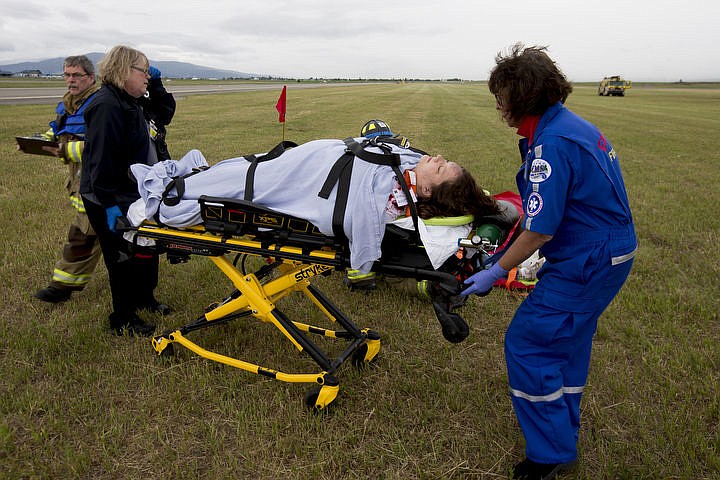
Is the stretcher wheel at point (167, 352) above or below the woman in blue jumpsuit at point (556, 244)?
below

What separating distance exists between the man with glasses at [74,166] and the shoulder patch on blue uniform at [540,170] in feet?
13.1

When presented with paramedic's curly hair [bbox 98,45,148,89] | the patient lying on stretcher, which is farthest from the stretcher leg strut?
paramedic's curly hair [bbox 98,45,148,89]

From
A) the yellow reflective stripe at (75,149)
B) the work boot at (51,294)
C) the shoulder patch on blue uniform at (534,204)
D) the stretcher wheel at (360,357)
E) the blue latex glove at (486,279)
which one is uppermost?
the yellow reflective stripe at (75,149)

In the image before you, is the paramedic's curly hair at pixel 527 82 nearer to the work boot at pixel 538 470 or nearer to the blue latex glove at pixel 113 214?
the work boot at pixel 538 470

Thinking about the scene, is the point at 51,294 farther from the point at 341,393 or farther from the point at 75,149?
the point at 341,393

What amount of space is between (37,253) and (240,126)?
14.9m

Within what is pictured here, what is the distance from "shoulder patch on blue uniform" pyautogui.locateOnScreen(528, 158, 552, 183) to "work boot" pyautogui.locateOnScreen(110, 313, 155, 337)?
363cm

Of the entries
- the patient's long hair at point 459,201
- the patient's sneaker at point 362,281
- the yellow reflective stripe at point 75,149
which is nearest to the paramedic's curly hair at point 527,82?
the patient's long hair at point 459,201

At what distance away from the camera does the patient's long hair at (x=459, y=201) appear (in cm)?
321

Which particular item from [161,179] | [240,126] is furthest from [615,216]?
[240,126]

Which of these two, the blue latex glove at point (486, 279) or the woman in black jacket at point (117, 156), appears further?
the woman in black jacket at point (117, 156)

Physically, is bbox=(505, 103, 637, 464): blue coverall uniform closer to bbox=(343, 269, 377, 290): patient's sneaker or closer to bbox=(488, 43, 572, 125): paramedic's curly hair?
bbox=(488, 43, 572, 125): paramedic's curly hair

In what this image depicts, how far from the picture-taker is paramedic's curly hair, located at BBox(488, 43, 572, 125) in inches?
94.5

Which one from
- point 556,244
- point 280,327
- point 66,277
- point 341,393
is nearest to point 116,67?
point 66,277
